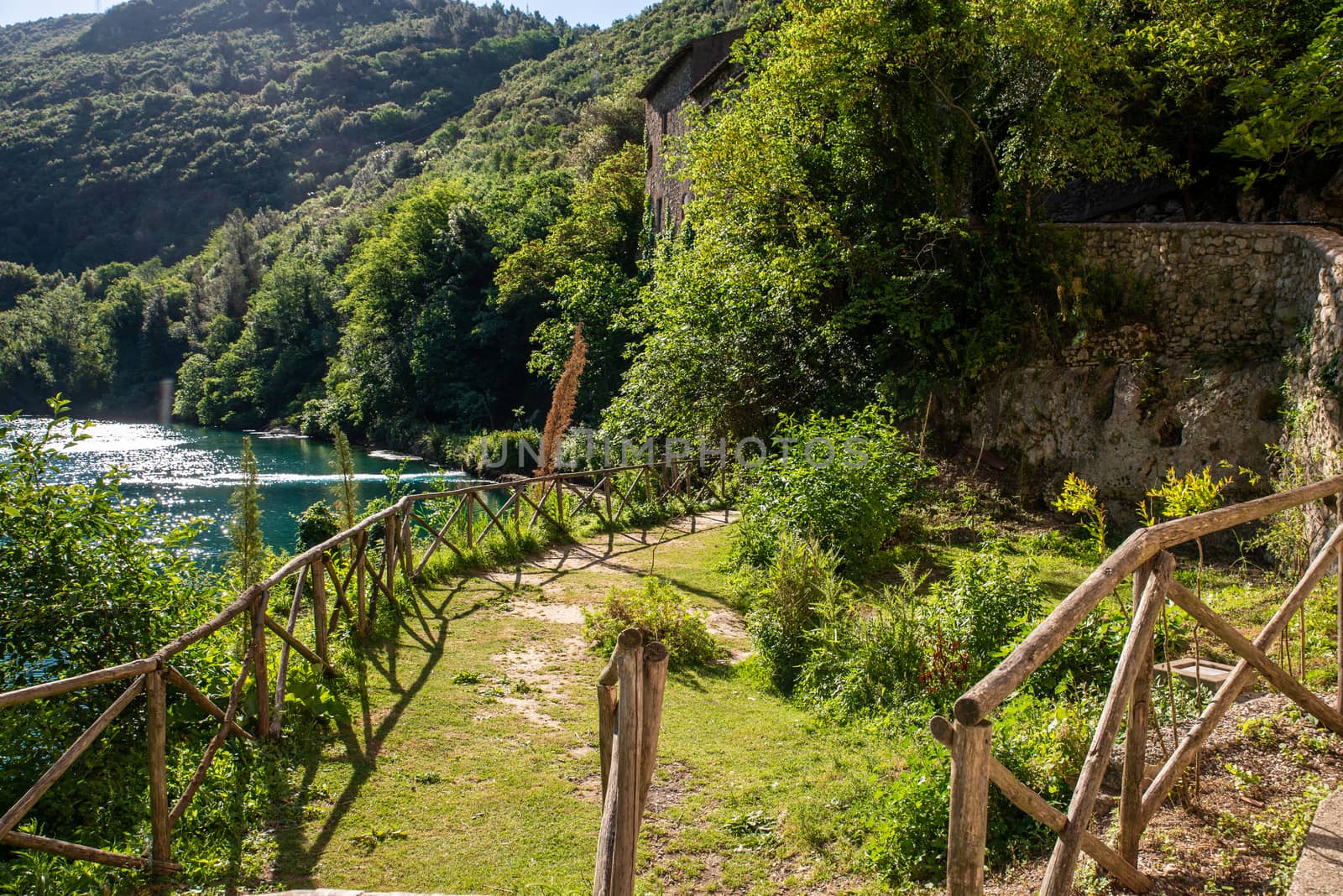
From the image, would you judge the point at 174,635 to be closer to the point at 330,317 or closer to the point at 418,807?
the point at 418,807

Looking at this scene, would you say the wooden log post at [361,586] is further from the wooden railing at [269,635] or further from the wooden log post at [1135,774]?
the wooden log post at [1135,774]

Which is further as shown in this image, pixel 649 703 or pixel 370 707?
pixel 370 707

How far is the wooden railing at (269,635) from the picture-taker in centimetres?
356

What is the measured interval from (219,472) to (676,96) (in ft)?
72.3

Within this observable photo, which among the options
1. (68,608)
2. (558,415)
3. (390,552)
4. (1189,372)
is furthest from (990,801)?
(558,415)

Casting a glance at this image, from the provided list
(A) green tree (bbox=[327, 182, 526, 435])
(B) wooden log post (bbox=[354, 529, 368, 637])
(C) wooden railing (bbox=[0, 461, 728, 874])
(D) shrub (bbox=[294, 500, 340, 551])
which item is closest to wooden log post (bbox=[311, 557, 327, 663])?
(C) wooden railing (bbox=[0, 461, 728, 874])

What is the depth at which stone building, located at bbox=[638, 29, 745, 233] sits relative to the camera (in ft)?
75.2

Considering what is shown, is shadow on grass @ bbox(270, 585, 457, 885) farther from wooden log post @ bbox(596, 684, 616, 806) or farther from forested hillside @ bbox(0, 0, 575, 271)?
forested hillside @ bbox(0, 0, 575, 271)

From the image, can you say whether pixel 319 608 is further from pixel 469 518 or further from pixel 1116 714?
pixel 1116 714

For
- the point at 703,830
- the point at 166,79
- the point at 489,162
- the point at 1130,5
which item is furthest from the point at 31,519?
the point at 166,79

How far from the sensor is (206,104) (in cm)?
9906

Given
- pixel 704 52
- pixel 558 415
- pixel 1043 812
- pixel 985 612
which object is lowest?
pixel 985 612

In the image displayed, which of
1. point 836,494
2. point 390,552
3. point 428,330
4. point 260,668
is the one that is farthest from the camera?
point 428,330

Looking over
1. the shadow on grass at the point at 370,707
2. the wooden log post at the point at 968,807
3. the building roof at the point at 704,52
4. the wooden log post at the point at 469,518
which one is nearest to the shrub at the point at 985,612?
the shadow on grass at the point at 370,707
